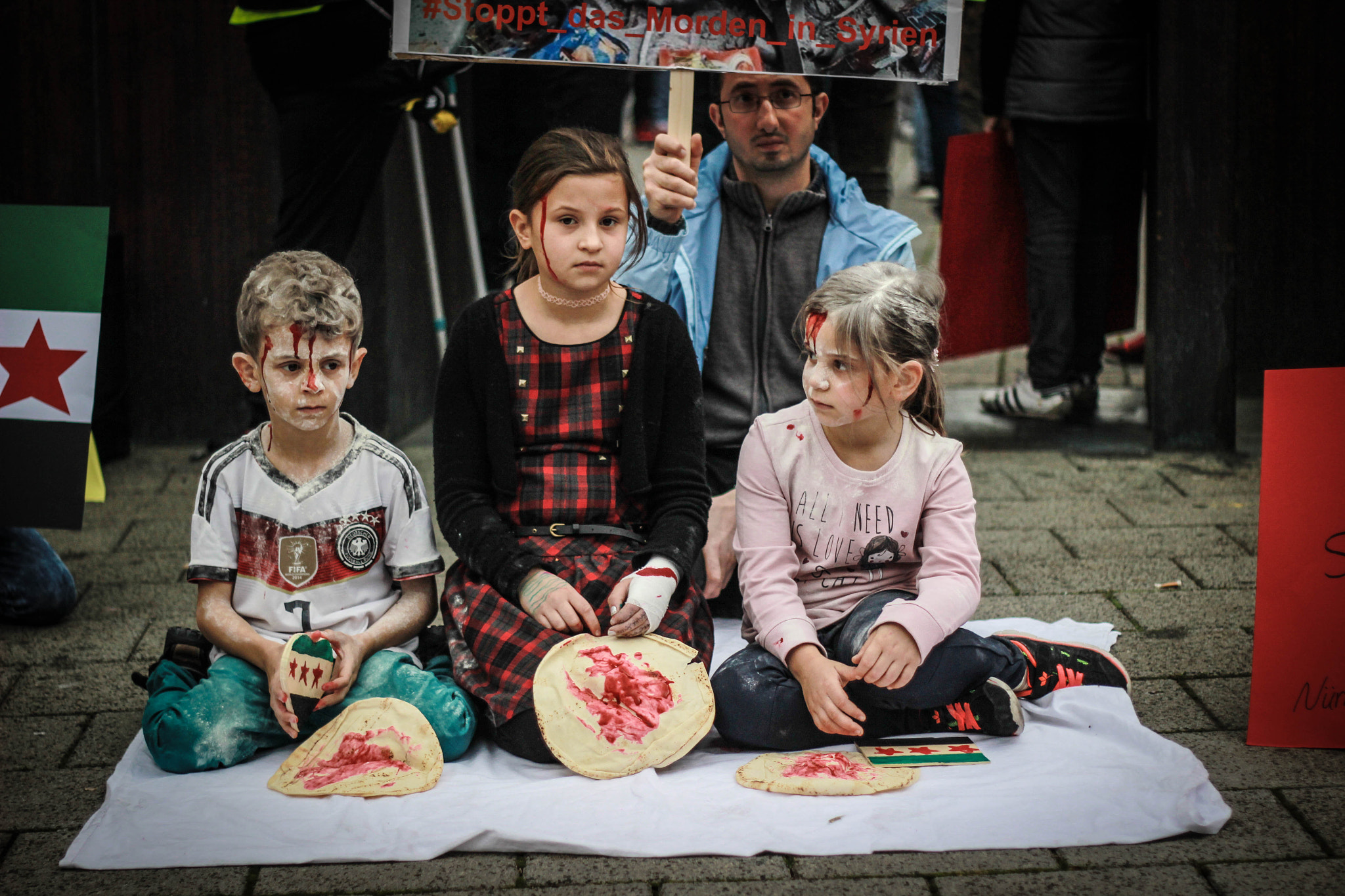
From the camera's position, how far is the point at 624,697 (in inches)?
91.3

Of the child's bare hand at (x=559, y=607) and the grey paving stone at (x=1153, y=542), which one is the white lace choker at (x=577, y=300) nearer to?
the child's bare hand at (x=559, y=607)

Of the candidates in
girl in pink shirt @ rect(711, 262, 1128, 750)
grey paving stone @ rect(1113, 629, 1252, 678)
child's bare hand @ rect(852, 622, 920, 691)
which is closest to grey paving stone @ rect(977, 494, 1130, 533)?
grey paving stone @ rect(1113, 629, 1252, 678)

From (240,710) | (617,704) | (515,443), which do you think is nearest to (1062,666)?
(617,704)

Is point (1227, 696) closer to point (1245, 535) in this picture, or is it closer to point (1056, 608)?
point (1056, 608)

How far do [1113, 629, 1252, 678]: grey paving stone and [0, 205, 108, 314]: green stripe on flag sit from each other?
7.68 ft

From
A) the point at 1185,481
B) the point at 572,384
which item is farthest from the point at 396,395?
the point at 1185,481

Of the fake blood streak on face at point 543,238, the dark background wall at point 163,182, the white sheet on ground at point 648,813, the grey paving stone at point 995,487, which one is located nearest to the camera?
the white sheet on ground at point 648,813

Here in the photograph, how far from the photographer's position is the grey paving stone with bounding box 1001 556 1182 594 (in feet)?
10.8

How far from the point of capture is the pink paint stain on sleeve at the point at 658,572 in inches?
95.7

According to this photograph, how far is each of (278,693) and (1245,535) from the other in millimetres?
2588

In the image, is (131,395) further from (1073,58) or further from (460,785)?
(1073,58)

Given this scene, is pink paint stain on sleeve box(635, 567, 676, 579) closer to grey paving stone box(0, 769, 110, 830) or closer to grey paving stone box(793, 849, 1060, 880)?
grey paving stone box(793, 849, 1060, 880)

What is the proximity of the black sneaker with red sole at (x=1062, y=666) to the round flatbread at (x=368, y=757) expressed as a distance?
1.09 metres

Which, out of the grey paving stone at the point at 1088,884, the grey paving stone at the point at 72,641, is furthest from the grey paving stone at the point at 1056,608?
the grey paving stone at the point at 72,641
